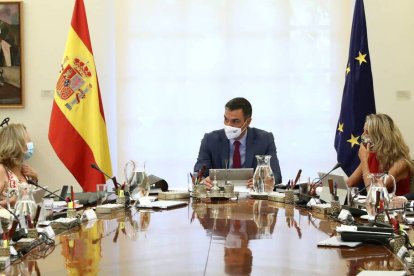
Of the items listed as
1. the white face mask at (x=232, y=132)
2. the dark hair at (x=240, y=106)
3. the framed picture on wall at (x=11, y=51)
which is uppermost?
the framed picture on wall at (x=11, y=51)

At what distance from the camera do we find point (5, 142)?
12.0 ft

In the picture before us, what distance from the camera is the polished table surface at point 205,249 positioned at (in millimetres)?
1626

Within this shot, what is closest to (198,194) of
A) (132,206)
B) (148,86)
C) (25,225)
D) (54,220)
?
(132,206)

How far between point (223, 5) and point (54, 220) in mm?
3551

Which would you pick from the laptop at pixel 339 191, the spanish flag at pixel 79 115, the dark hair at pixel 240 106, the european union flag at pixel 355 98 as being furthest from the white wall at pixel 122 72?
the laptop at pixel 339 191

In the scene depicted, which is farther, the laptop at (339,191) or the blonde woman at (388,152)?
the blonde woman at (388,152)

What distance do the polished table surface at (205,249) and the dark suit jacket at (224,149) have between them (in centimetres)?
160

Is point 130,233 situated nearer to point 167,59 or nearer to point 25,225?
point 25,225

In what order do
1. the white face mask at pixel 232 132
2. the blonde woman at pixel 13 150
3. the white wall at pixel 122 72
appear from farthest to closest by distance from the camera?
the white wall at pixel 122 72 < the white face mask at pixel 232 132 < the blonde woman at pixel 13 150

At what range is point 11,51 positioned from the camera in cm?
551

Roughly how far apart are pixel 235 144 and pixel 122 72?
5.54 ft

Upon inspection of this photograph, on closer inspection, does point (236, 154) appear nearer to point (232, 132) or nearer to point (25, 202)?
point (232, 132)

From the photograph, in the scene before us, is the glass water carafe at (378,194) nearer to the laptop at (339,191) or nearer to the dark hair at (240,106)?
the laptop at (339,191)

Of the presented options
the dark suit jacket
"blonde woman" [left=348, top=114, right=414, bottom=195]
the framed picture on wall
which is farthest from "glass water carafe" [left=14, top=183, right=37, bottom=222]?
the framed picture on wall
